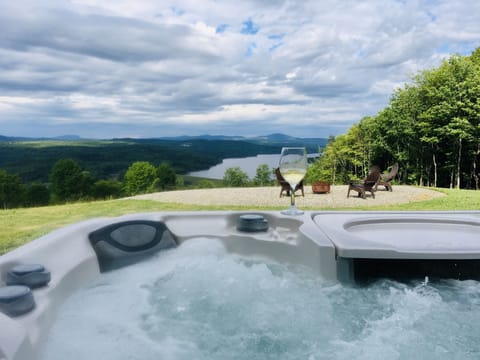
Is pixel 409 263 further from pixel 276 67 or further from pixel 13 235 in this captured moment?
pixel 276 67

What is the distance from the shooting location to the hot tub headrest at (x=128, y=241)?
2.31 meters

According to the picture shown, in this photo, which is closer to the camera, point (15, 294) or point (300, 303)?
point (15, 294)

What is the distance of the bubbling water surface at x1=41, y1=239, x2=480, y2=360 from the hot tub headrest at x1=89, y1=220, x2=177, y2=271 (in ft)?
0.54

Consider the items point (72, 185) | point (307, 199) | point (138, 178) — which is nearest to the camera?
point (307, 199)

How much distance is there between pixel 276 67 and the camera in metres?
10.7

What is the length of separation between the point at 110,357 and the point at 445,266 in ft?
5.26

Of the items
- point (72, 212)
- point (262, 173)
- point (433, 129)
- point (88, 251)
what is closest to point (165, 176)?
point (262, 173)

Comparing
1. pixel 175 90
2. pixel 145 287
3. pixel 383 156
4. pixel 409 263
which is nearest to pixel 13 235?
pixel 145 287

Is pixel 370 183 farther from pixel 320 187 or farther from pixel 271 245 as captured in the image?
pixel 271 245

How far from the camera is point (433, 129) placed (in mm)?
14766

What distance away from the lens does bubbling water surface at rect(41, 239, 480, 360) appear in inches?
52.1

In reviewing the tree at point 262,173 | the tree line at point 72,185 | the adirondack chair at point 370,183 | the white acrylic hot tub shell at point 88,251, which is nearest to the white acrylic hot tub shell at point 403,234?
the white acrylic hot tub shell at point 88,251

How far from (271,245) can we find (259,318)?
88cm

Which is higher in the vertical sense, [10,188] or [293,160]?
[293,160]
